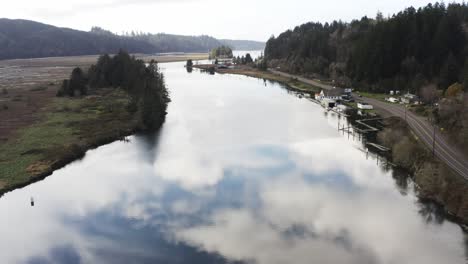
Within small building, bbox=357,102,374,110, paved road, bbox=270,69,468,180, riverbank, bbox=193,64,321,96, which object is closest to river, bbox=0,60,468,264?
paved road, bbox=270,69,468,180

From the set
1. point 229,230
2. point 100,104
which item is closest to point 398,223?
point 229,230

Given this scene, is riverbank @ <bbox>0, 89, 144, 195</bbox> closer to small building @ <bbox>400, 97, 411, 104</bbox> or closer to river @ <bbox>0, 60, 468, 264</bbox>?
river @ <bbox>0, 60, 468, 264</bbox>

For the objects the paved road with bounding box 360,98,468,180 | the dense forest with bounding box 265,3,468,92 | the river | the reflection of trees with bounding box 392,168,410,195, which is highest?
the dense forest with bounding box 265,3,468,92

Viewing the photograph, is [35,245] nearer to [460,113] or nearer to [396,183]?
[396,183]

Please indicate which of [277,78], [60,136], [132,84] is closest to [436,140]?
[60,136]

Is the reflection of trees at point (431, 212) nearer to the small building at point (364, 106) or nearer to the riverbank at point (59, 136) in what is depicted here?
the riverbank at point (59, 136)

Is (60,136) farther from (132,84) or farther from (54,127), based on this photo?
(132,84)
